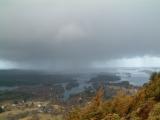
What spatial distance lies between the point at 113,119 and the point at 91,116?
22389 millimetres

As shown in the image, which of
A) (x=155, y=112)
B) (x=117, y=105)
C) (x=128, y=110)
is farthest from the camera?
(x=117, y=105)

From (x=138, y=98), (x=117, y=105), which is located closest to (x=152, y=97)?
(x=138, y=98)

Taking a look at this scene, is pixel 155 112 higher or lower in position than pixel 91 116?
higher

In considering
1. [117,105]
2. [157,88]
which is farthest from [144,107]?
[117,105]

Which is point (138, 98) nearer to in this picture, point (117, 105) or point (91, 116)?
point (117, 105)

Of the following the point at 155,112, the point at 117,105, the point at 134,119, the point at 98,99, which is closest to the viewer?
the point at 155,112

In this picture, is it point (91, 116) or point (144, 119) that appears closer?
point (144, 119)

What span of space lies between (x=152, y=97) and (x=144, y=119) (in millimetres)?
14109

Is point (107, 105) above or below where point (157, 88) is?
below

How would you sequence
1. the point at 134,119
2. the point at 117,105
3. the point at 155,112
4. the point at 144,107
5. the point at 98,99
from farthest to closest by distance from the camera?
1. the point at 98,99
2. the point at 117,105
3. the point at 144,107
4. the point at 134,119
5. the point at 155,112

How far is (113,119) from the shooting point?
51.1 m

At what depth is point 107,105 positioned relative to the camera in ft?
258

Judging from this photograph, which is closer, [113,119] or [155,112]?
[155,112]

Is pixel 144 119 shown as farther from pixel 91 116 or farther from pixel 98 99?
pixel 98 99
